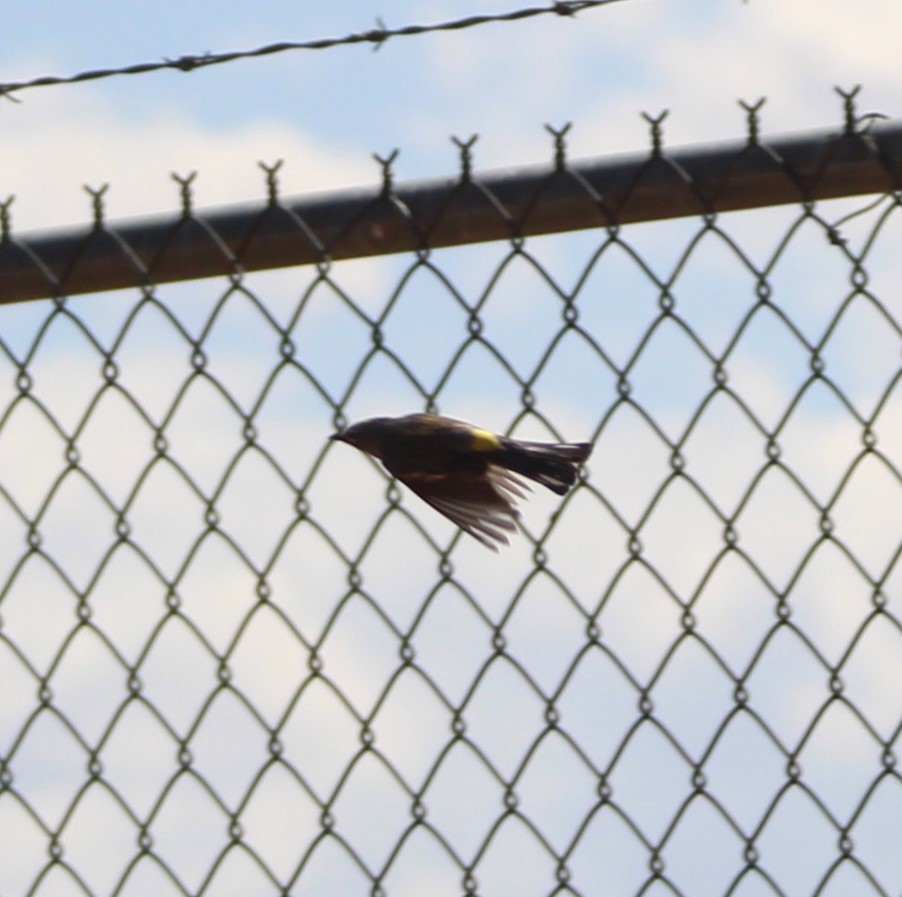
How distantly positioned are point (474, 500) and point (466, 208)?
0.43m

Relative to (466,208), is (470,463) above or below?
below

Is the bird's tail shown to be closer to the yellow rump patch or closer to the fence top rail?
the yellow rump patch

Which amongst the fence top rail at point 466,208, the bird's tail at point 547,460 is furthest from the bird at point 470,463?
the fence top rail at point 466,208

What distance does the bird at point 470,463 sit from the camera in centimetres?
301

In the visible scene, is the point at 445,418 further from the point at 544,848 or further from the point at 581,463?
the point at 544,848

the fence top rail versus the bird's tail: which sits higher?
the fence top rail

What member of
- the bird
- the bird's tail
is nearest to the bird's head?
the bird

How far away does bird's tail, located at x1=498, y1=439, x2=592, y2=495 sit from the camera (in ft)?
9.86

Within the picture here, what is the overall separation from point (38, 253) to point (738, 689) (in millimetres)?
1274

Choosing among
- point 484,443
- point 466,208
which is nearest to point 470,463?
point 484,443

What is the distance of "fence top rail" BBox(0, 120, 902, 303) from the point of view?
9.87 ft

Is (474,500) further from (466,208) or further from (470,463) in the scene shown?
(466,208)

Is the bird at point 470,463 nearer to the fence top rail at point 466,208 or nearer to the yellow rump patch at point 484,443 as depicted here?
the yellow rump patch at point 484,443

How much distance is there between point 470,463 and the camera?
119 inches
